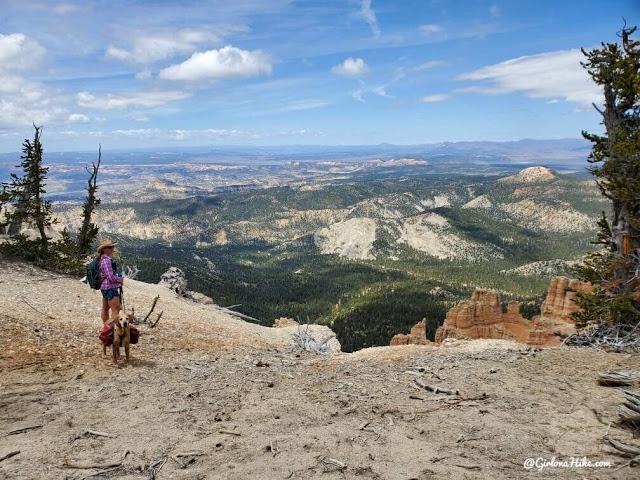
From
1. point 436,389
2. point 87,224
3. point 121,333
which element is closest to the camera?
point 436,389

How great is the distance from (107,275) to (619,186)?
20548 millimetres

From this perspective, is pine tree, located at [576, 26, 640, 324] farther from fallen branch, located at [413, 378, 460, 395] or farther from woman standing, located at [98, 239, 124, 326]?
woman standing, located at [98, 239, 124, 326]

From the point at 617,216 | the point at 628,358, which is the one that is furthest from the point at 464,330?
the point at 628,358

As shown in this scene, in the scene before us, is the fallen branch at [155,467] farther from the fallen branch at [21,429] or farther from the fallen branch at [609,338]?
the fallen branch at [609,338]

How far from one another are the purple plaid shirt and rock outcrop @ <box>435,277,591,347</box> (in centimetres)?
4262

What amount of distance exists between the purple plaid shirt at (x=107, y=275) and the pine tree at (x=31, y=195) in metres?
Answer: 18.1

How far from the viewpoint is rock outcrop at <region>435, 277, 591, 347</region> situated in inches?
1769

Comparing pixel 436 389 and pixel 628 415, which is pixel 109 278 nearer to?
pixel 436 389

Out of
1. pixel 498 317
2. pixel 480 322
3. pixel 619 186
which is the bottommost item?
pixel 480 322

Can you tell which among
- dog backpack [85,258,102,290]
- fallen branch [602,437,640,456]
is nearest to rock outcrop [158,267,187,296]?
dog backpack [85,258,102,290]

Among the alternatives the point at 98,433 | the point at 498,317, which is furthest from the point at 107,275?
the point at 498,317

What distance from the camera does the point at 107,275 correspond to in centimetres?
1242

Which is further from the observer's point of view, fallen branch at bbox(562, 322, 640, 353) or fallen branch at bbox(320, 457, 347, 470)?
fallen branch at bbox(562, 322, 640, 353)

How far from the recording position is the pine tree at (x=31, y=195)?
2680 cm
